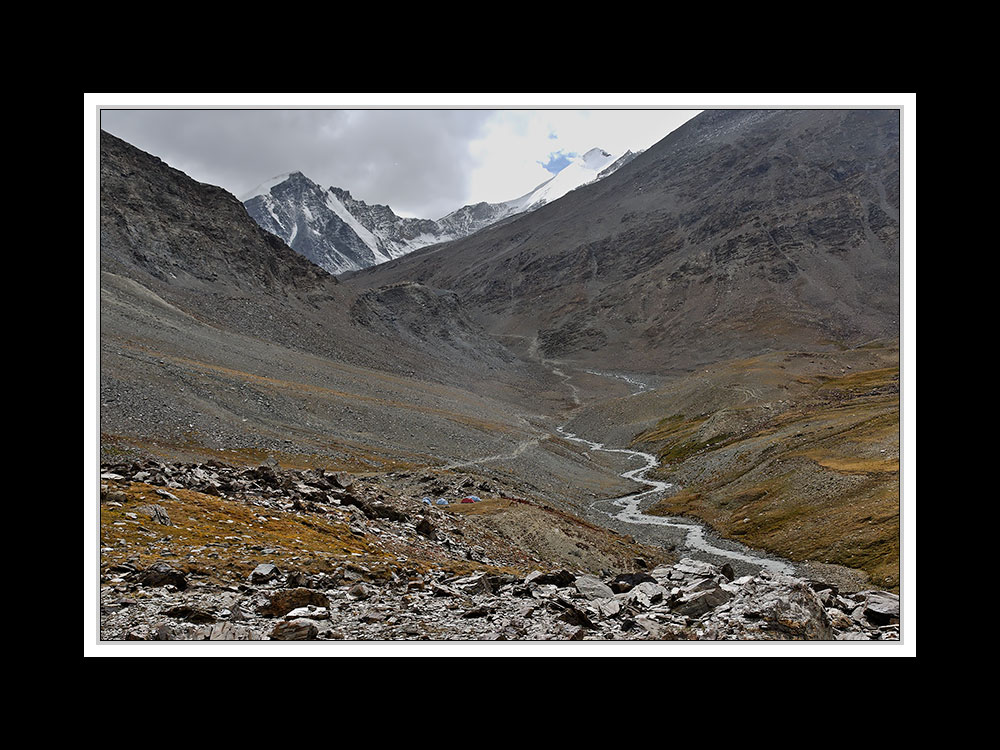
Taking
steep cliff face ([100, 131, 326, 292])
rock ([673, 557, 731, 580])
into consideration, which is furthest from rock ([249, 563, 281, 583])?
steep cliff face ([100, 131, 326, 292])

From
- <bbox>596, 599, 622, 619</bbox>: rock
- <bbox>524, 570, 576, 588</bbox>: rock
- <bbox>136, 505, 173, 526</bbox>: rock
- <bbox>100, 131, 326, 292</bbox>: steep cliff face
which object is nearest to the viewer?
<bbox>596, 599, 622, 619</bbox>: rock

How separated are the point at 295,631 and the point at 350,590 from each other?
333 centimetres

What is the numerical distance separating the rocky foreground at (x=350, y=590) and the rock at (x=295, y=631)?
0.07 ft

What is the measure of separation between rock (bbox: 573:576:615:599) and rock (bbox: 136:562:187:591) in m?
8.84

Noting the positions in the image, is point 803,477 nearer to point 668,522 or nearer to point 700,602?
point 668,522

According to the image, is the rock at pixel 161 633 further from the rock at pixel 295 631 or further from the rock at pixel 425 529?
the rock at pixel 425 529

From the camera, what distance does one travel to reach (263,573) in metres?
14.6

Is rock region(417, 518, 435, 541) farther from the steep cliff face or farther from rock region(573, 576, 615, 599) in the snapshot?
the steep cliff face

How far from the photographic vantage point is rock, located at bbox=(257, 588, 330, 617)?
12600mm

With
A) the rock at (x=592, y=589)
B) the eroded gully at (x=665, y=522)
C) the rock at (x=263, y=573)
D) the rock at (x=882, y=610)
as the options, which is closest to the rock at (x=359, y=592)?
the rock at (x=263, y=573)

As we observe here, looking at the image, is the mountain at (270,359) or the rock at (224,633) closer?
the rock at (224,633)

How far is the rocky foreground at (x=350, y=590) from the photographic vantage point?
1199 cm

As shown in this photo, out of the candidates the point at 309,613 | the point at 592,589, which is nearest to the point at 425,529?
the point at 592,589
